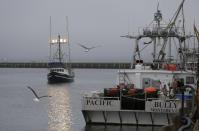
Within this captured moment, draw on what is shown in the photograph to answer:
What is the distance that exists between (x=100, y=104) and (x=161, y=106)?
3918mm

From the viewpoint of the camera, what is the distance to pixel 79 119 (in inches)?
1335

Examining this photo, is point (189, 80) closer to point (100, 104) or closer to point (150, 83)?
point (150, 83)

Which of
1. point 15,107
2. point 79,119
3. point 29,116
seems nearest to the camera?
point 79,119

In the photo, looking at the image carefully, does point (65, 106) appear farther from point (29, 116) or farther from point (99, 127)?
point (99, 127)

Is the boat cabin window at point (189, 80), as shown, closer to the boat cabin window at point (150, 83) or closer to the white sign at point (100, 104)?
the boat cabin window at point (150, 83)

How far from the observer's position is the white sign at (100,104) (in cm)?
2611

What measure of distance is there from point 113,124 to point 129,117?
3.90ft

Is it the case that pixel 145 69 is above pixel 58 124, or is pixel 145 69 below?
above

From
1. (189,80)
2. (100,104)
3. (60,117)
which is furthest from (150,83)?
(60,117)

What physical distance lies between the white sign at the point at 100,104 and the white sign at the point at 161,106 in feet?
6.87

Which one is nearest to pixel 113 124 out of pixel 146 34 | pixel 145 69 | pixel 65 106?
pixel 145 69

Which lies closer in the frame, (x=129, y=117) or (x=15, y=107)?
(x=129, y=117)

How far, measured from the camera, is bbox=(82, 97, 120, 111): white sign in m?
26.1

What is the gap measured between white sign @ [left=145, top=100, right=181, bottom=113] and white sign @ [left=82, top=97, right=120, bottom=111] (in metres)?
→ 2.09
